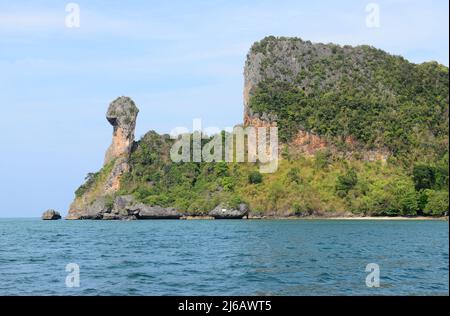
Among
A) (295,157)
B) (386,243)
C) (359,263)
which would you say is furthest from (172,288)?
(295,157)

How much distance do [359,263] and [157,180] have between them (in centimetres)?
16188

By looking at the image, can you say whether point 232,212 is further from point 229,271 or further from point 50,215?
point 229,271

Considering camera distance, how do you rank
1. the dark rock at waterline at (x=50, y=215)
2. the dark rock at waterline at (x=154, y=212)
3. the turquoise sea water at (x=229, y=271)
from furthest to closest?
the dark rock at waterline at (x=50, y=215) → the dark rock at waterline at (x=154, y=212) → the turquoise sea water at (x=229, y=271)

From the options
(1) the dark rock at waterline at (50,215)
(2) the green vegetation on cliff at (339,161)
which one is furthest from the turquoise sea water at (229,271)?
(1) the dark rock at waterline at (50,215)

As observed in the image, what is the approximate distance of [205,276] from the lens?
31.4m

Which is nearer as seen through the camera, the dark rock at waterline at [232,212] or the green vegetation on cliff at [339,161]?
the green vegetation on cliff at [339,161]

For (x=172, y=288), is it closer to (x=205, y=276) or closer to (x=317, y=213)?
(x=205, y=276)

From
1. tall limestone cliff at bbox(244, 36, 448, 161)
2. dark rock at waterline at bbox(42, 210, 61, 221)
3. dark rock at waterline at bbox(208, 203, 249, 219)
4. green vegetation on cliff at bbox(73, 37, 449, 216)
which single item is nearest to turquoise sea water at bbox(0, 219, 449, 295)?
green vegetation on cliff at bbox(73, 37, 449, 216)

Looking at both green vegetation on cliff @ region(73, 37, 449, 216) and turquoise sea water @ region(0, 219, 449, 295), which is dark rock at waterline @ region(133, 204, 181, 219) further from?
turquoise sea water @ region(0, 219, 449, 295)

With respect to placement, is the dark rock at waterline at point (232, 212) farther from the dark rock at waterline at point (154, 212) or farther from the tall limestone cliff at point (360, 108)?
the tall limestone cliff at point (360, 108)

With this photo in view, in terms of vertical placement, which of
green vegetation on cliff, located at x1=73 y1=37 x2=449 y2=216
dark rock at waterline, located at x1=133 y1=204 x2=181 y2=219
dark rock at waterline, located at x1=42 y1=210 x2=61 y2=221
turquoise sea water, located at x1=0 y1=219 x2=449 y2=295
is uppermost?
green vegetation on cliff, located at x1=73 y1=37 x2=449 y2=216

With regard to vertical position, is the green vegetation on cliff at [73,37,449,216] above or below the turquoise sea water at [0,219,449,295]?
above

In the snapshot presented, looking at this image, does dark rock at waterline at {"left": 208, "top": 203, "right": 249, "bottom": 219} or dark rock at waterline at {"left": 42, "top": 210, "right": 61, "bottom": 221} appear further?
dark rock at waterline at {"left": 42, "top": 210, "right": 61, "bottom": 221}

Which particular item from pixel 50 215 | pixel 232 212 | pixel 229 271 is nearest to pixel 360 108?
pixel 232 212
